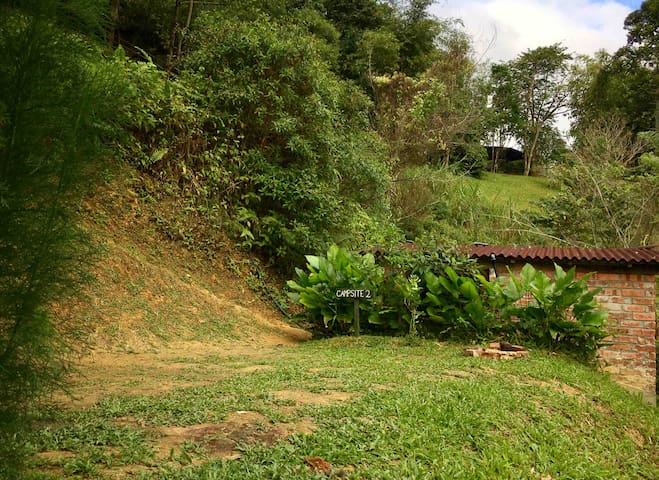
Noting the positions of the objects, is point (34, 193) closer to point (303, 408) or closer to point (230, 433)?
point (230, 433)

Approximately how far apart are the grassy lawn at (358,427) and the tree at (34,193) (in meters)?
0.49

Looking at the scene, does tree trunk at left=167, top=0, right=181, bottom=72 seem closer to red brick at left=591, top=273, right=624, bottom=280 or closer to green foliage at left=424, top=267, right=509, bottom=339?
green foliage at left=424, top=267, right=509, bottom=339

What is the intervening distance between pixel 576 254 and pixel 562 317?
1.90 meters

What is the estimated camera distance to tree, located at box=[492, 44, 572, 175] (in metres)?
34.8

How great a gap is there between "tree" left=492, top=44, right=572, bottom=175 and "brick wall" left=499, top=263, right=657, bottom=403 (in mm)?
28884

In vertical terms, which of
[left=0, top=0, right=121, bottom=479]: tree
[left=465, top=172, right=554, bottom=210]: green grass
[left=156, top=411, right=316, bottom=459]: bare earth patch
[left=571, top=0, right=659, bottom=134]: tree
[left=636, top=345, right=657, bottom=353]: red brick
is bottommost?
[left=636, top=345, right=657, bottom=353]: red brick

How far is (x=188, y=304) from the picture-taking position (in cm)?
817

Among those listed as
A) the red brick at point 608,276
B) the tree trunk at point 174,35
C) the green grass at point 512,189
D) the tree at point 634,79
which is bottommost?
the red brick at point 608,276

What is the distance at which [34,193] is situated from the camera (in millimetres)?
1842

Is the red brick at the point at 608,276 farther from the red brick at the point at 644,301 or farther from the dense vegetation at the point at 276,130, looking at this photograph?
the dense vegetation at the point at 276,130

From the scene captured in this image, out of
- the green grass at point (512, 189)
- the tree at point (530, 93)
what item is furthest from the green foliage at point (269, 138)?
the tree at point (530, 93)

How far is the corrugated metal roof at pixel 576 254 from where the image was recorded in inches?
318

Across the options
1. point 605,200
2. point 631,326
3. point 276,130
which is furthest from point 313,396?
point 605,200

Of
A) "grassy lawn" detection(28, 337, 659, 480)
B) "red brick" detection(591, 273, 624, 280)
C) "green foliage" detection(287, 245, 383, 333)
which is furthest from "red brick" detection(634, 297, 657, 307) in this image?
"green foliage" detection(287, 245, 383, 333)
